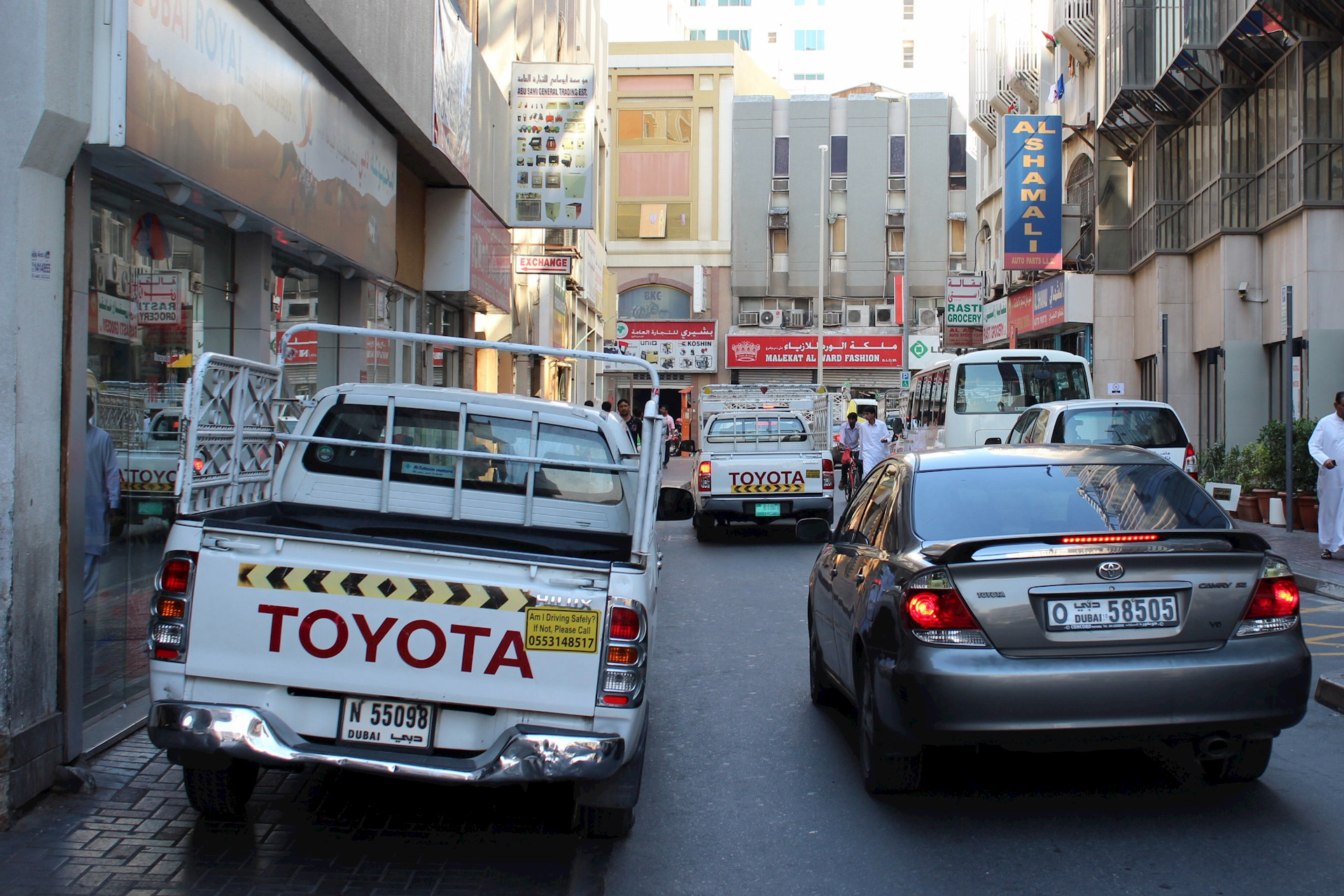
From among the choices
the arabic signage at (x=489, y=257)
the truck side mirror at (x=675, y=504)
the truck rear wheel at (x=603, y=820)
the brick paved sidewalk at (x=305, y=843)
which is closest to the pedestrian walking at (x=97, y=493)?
the brick paved sidewalk at (x=305, y=843)

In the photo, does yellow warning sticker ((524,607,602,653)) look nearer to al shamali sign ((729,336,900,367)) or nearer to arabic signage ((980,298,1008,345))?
arabic signage ((980,298,1008,345))

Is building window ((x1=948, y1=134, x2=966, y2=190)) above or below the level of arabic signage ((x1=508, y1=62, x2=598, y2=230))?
Answer: above

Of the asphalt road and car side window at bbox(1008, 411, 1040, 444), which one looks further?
car side window at bbox(1008, 411, 1040, 444)

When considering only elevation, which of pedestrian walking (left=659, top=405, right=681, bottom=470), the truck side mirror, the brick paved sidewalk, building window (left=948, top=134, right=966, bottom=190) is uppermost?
building window (left=948, top=134, right=966, bottom=190)

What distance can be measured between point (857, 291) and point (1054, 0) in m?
19.4

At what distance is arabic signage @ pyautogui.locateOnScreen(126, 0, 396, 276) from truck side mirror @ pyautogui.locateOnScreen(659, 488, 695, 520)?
10.6 feet

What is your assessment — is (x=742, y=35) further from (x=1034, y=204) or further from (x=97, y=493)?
(x=97, y=493)

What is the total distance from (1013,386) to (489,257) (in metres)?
9.18

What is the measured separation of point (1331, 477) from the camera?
1298 centimetres

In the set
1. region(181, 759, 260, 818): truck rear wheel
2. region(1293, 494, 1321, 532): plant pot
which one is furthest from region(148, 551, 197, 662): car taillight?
region(1293, 494, 1321, 532): plant pot

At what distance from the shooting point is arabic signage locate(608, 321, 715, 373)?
51156 mm

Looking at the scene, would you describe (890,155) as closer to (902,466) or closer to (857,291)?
(857,291)

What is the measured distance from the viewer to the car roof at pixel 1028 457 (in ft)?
19.3

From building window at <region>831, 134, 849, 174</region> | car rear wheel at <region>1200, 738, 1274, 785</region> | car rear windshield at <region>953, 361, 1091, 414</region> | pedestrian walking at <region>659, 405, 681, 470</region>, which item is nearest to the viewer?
car rear wheel at <region>1200, 738, 1274, 785</region>
